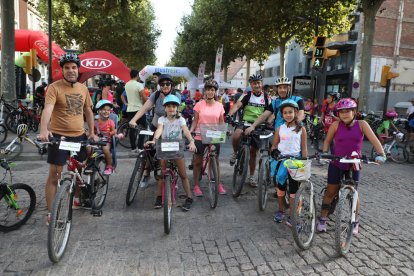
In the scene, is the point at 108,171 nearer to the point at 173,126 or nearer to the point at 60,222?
the point at 173,126

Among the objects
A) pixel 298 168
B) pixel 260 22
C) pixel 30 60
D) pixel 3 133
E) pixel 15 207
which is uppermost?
pixel 260 22

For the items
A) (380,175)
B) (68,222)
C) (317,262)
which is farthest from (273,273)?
(380,175)

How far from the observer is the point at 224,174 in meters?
7.59

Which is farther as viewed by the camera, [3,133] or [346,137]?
[3,133]

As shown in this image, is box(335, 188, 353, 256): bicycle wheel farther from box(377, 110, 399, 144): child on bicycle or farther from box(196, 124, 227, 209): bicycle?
box(377, 110, 399, 144): child on bicycle

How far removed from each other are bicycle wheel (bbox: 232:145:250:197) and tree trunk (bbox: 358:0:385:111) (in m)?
10.8

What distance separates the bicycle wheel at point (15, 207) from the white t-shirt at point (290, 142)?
3284 millimetres

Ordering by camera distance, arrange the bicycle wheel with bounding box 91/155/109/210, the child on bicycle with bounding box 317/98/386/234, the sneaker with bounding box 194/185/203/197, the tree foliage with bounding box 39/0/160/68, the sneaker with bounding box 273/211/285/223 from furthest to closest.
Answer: the tree foliage with bounding box 39/0/160/68
the sneaker with bounding box 194/185/203/197
the bicycle wheel with bounding box 91/155/109/210
the sneaker with bounding box 273/211/285/223
the child on bicycle with bounding box 317/98/386/234

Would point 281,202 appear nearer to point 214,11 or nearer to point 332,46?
point 214,11

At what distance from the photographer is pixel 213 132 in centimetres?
532

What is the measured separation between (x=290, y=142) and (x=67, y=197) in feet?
8.80

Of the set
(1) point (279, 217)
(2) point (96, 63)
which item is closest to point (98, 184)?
Answer: (1) point (279, 217)

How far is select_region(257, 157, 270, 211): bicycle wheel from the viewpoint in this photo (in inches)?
202

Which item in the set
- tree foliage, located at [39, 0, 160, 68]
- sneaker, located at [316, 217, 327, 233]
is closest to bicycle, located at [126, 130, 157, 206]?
sneaker, located at [316, 217, 327, 233]
